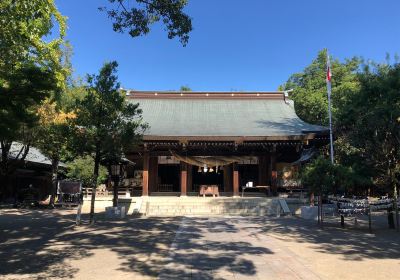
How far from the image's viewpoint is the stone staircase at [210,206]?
19.8 metres

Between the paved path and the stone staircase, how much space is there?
724 centimetres

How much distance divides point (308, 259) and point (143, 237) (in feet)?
16.5

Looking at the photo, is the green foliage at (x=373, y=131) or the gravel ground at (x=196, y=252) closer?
the gravel ground at (x=196, y=252)

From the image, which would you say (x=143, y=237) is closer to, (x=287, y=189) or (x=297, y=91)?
(x=287, y=189)

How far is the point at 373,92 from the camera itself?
47.1ft

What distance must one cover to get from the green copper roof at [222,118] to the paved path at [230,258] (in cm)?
1113

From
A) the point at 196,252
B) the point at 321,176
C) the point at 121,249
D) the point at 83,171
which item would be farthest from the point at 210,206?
the point at 83,171

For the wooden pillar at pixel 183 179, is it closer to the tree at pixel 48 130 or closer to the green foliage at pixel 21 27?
the tree at pixel 48 130

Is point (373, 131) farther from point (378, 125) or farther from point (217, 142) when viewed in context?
point (217, 142)

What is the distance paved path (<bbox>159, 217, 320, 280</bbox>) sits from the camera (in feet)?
22.9

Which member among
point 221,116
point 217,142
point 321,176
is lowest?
point 321,176

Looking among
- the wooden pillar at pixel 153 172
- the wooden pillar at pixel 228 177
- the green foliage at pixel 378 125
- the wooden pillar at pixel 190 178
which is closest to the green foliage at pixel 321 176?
the green foliage at pixel 378 125

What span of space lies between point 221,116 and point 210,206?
813cm

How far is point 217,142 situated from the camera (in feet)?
74.1
